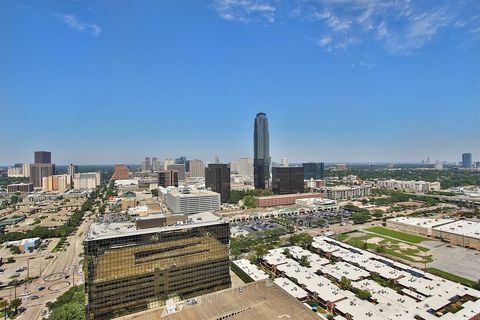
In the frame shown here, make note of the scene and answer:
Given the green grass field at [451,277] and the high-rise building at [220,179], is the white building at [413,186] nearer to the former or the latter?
the high-rise building at [220,179]

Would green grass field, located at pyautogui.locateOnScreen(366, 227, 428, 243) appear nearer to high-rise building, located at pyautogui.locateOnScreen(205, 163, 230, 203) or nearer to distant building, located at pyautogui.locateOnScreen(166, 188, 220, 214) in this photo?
distant building, located at pyautogui.locateOnScreen(166, 188, 220, 214)

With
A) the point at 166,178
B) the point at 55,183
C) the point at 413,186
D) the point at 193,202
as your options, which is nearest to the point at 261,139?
the point at 166,178

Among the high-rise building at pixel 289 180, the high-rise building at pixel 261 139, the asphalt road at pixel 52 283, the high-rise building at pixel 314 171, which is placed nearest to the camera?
the asphalt road at pixel 52 283

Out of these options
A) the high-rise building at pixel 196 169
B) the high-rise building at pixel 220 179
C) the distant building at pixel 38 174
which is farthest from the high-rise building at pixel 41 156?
the high-rise building at pixel 220 179

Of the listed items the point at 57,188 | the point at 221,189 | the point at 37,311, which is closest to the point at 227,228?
the point at 37,311

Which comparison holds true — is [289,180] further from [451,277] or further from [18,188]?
[18,188]

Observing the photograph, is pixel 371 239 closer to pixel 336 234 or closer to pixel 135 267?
pixel 336 234


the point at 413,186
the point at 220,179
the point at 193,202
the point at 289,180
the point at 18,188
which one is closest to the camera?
the point at 193,202
